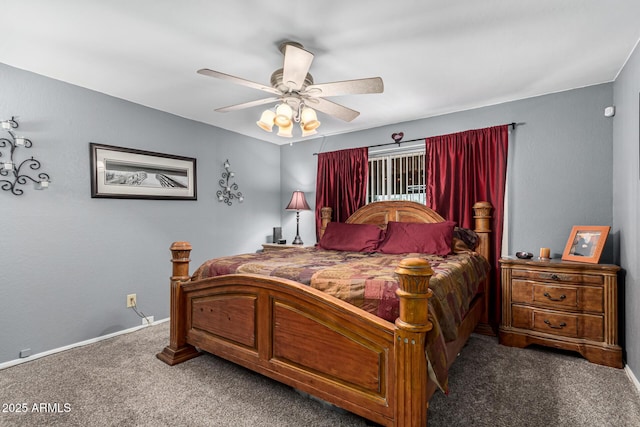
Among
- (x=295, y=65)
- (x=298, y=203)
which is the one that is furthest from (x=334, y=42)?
(x=298, y=203)

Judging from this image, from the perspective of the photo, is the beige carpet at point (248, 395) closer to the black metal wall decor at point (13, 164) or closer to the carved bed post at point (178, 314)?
the carved bed post at point (178, 314)

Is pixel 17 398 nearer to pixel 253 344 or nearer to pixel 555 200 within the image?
pixel 253 344

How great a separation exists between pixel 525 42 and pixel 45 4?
9.72 ft

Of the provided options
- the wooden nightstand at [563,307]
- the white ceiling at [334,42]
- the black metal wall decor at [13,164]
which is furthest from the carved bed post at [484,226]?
the black metal wall decor at [13,164]

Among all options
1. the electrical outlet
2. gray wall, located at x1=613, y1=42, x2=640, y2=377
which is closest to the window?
gray wall, located at x1=613, y1=42, x2=640, y2=377

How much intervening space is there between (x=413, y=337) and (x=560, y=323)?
194cm

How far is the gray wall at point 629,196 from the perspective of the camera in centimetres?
206

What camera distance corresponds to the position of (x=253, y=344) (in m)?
1.98

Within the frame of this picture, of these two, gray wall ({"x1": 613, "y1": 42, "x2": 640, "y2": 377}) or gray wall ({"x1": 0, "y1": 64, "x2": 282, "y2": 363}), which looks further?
gray wall ({"x1": 0, "y1": 64, "x2": 282, "y2": 363})

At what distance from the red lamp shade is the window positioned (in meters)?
0.92

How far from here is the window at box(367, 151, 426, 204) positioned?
3.74 meters

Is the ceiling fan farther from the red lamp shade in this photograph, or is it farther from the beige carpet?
the red lamp shade

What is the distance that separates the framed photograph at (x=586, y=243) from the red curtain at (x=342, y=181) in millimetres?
2159

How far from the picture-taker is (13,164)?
2410 mm
